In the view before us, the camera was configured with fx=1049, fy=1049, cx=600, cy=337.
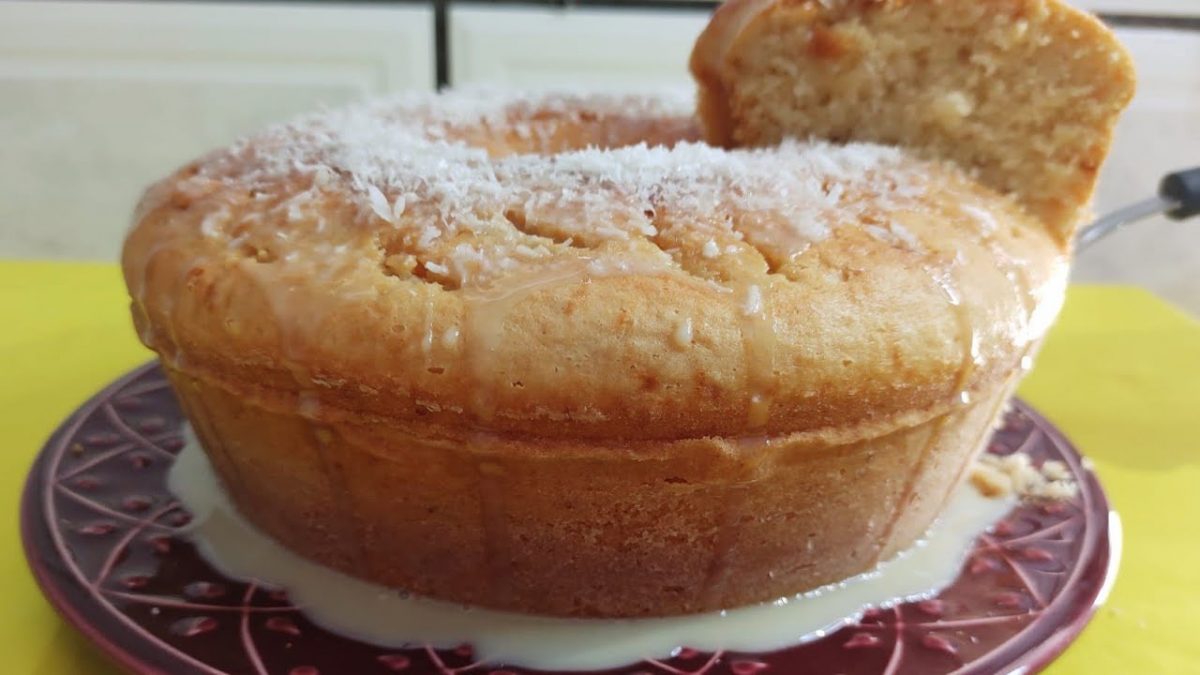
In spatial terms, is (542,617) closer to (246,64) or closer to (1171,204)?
(1171,204)

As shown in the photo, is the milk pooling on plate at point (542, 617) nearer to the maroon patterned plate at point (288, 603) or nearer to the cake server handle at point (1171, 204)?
the maroon patterned plate at point (288, 603)

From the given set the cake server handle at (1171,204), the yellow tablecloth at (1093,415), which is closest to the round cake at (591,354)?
the yellow tablecloth at (1093,415)

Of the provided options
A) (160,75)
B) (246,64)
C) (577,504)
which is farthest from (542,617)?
(160,75)

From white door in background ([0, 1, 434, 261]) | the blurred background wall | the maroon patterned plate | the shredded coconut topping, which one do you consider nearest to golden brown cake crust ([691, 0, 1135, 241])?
the shredded coconut topping

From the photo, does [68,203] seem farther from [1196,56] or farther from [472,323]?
[1196,56]

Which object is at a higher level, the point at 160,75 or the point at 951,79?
the point at 951,79
